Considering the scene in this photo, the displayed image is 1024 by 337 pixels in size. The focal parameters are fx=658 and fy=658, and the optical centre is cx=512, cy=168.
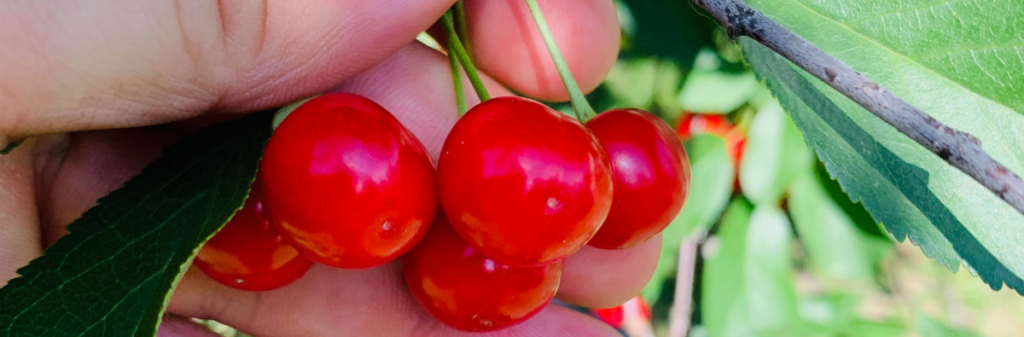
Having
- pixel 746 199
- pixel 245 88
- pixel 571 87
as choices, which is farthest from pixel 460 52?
pixel 746 199

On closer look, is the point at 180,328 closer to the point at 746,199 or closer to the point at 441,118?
the point at 441,118

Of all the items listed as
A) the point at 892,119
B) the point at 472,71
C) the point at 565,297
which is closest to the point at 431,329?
the point at 565,297

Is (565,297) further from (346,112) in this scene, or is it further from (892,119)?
(892,119)

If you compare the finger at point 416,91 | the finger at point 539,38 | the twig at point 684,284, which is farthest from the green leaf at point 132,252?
the twig at point 684,284

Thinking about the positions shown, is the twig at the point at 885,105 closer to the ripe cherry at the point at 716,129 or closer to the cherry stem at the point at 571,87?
the cherry stem at the point at 571,87

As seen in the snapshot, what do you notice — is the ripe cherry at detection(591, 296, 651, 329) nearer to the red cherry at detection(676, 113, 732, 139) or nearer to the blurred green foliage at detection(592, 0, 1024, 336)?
the blurred green foliage at detection(592, 0, 1024, 336)

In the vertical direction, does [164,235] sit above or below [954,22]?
below

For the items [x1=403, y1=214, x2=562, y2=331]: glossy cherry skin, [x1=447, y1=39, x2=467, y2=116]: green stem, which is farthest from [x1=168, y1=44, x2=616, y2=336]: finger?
[x1=403, y1=214, x2=562, y2=331]: glossy cherry skin
